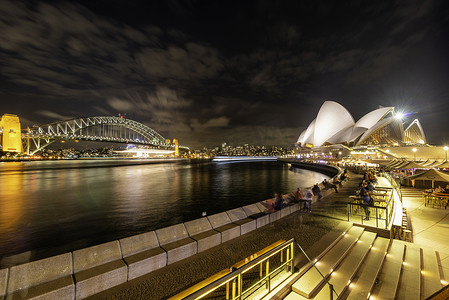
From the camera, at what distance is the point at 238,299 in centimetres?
270

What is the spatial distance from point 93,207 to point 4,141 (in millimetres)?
79680

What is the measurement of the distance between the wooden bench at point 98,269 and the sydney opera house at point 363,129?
55948mm

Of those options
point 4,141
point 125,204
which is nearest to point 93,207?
point 125,204

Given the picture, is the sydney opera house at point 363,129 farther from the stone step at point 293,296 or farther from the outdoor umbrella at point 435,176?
the stone step at point 293,296

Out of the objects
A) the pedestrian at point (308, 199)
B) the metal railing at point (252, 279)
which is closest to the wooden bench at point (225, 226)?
the metal railing at point (252, 279)

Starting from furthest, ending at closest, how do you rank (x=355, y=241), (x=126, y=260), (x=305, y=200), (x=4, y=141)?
(x=4, y=141) < (x=305, y=200) < (x=355, y=241) < (x=126, y=260)

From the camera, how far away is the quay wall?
3305 millimetres

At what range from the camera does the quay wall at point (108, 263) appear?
3305mm

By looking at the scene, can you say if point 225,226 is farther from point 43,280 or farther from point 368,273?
point 43,280

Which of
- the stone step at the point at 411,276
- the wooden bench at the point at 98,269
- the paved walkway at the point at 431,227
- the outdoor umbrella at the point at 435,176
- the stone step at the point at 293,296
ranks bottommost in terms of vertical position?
the paved walkway at the point at 431,227

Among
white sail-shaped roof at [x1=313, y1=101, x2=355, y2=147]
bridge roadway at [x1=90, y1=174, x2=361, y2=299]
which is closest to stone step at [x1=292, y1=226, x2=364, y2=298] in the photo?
bridge roadway at [x1=90, y1=174, x2=361, y2=299]

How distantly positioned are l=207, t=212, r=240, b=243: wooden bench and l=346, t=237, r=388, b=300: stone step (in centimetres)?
286

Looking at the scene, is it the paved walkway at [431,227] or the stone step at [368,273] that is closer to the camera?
the stone step at [368,273]

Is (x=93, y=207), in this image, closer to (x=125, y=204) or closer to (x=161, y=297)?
(x=125, y=204)
